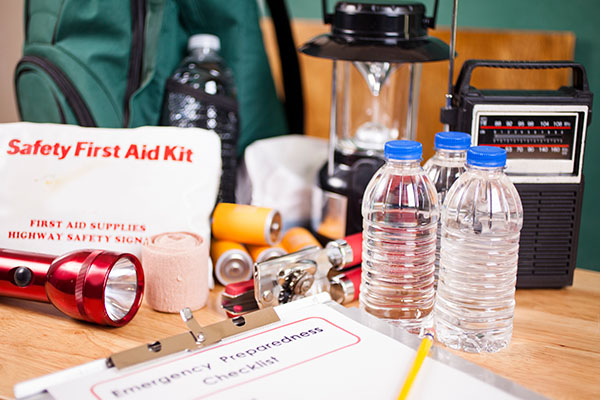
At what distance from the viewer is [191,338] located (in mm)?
699

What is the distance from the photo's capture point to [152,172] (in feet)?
2.96

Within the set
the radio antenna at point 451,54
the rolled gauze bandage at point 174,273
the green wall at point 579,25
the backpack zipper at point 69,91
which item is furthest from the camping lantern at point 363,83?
the green wall at point 579,25

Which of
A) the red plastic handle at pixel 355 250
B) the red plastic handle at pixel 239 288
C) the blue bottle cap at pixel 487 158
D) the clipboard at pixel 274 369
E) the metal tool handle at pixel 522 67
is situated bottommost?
the clipboard at pixel 274 369

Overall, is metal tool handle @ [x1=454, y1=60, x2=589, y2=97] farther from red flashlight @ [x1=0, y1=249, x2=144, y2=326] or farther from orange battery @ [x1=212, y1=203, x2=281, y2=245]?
red flashlight @ [x1=0, y1=249, x2=144, y2=326]

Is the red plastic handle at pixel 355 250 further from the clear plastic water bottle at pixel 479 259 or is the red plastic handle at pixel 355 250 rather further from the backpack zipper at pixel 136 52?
the backpack zipper at pixel 136 52

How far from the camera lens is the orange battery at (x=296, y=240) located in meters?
1.00

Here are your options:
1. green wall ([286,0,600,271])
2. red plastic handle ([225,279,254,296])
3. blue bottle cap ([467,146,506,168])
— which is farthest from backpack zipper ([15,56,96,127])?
green wall ([286,0,600,271])

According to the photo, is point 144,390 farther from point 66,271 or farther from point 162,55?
point 162,55

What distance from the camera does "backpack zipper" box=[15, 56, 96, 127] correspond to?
107 cm

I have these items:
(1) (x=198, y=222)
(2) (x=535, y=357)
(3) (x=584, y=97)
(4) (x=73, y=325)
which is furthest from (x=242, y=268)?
(3) (x=584, y=97)

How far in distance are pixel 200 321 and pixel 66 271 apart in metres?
0.18

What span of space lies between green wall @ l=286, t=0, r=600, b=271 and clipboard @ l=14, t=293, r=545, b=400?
3.60 feet

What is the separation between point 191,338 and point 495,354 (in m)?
0.36

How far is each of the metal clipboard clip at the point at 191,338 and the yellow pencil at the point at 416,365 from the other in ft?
0.58
